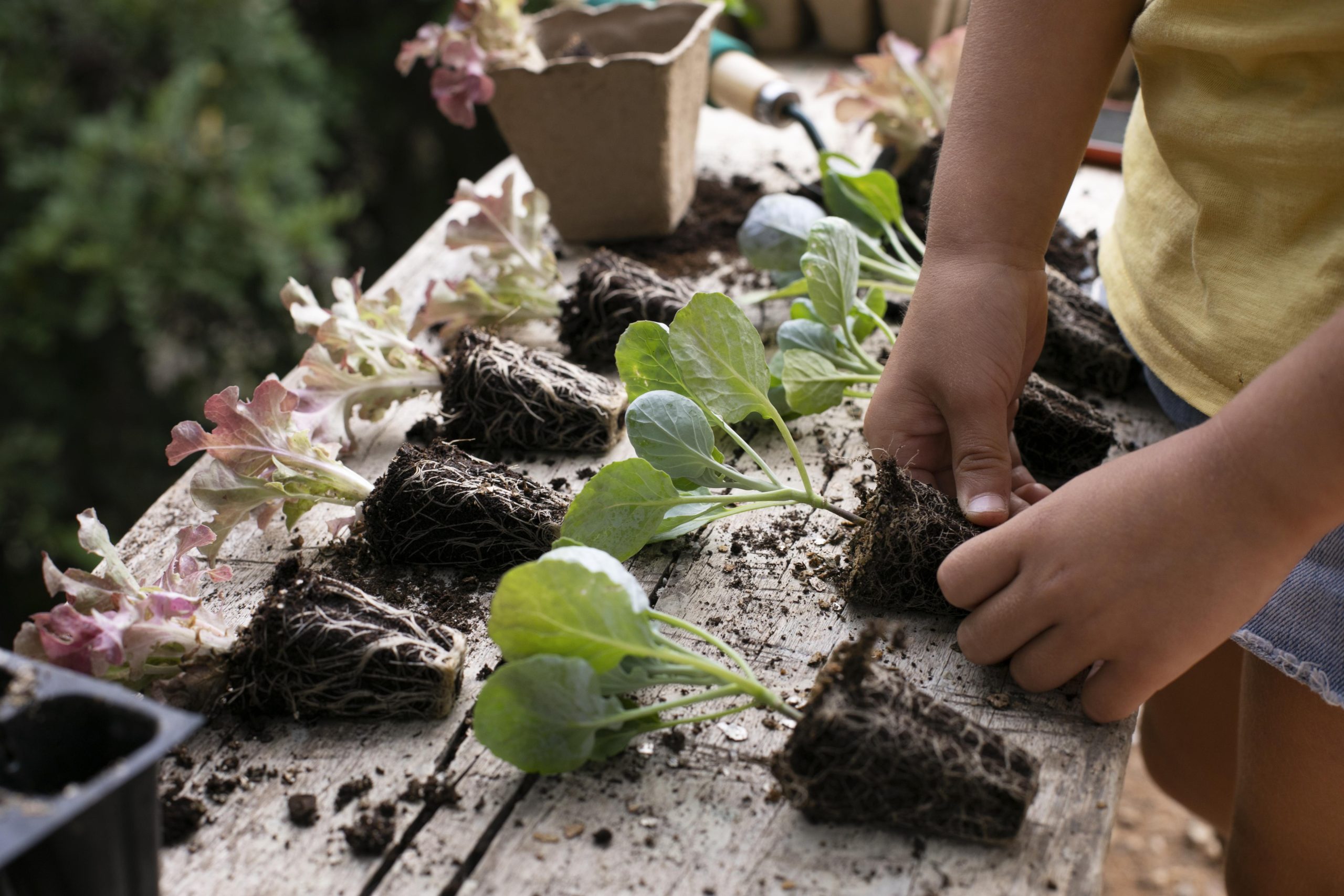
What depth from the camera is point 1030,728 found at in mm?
748

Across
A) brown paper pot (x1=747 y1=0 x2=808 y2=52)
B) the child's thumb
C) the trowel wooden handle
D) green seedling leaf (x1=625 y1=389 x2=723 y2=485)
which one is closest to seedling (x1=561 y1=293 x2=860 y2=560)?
green seedling leaf (x1=625 y1=389 x2=723 y2=485)

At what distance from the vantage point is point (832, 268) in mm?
1001

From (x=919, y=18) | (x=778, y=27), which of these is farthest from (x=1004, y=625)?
(x=778, y=27)

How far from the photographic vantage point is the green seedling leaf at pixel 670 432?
0.87 meters

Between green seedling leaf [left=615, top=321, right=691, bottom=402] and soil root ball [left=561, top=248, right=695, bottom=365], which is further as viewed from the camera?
soil root ball [left=561, top=248, right=695, bottom=365]

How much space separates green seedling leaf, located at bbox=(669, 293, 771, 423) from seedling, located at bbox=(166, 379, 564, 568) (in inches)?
6.3

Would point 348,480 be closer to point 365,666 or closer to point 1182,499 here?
point 365,666

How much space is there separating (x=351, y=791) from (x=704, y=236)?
1.08 metres

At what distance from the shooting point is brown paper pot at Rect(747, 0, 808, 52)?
7.20ft

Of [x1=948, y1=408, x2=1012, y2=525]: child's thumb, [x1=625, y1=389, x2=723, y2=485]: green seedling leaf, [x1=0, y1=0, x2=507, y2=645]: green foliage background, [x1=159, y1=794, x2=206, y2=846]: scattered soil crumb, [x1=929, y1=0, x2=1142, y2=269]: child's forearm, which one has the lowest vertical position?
[x1=0, y1=0, x2=507, y2=645]: green foliage background

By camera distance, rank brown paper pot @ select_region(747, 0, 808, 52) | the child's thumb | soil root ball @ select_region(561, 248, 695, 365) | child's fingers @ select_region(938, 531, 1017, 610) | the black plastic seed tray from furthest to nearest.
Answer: brown paper pot @ select_region(747, 0, 808, 52)
soil root ball @ select_region(561, 248, 695, 365)
the child's thumb
child's fingers @ select_region(938, 531, 1017, 610)
the black plastic seed tray

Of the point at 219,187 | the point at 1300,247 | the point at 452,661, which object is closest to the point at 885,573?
the point at 452,661

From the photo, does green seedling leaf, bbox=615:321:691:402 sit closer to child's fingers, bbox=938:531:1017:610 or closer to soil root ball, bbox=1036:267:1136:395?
child's fingers, bbox=938:531:1017:610

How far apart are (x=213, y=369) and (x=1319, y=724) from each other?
2.57 m
